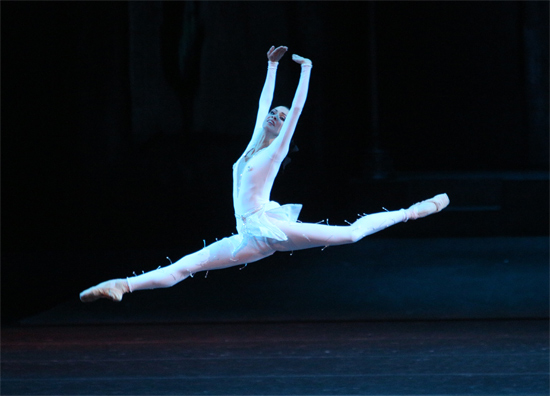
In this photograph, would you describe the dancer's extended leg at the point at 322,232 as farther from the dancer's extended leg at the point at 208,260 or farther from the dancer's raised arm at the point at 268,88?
the dancer's raised arm at the point at 268,88

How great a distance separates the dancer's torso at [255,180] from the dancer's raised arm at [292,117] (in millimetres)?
48

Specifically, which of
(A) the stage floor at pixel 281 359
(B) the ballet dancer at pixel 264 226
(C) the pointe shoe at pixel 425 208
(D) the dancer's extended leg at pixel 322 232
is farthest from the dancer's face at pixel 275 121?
(A) the stage floor at pixel 281 359

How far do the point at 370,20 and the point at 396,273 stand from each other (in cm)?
362

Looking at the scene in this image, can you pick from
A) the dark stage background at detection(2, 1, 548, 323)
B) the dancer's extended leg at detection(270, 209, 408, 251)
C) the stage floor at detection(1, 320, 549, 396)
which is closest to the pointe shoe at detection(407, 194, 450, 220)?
the dancer's extended leg at detection(270, 209, 408, 251)

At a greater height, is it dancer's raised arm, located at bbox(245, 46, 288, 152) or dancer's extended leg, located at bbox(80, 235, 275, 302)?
dancer's raised arm, located at bbox(245, 46, 288, 152)

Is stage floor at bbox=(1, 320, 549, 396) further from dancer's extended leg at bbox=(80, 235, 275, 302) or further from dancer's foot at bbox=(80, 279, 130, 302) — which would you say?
dancer's foot at bbox=(80, 279, 130, 302)

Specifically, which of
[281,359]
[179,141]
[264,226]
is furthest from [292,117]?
[179,141]

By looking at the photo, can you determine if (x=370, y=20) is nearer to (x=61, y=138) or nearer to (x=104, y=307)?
(x=61, y=138)

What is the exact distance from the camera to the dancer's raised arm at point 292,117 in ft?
11.3

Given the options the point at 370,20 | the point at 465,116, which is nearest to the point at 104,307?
the point at 370,20

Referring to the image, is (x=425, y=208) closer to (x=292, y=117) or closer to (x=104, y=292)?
(x=292, y=117)

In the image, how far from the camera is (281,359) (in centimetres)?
535

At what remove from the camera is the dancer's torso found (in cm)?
363

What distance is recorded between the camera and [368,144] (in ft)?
34.8
